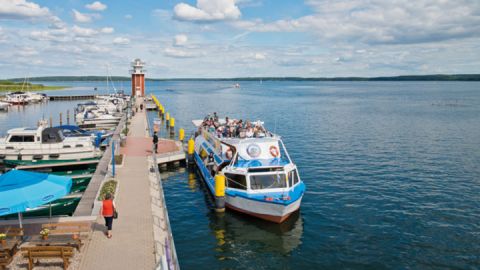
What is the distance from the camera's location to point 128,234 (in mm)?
15828

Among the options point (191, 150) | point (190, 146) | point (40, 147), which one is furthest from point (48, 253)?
point (40, 147)

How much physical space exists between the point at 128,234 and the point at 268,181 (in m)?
8.69

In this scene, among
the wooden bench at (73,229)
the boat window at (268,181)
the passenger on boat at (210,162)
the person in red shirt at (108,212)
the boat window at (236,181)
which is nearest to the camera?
the wooden bench at (73,229)

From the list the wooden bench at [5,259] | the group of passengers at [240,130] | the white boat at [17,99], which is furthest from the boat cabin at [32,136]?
the white boat at [17,99]

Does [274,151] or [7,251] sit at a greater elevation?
[274,151]

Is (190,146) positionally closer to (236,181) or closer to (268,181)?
(236,181)

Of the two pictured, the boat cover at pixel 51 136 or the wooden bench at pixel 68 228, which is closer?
the wooden bench at pixel 68 228

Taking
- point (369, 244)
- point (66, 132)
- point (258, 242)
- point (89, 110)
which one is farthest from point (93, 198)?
point (89, 110)

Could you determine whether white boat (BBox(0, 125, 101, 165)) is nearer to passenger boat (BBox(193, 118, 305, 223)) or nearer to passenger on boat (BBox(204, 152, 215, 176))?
passenger on boat (BBox(204, 152, 215, 176))

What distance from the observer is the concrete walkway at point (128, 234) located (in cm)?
1348

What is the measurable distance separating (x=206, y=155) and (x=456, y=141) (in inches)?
1237

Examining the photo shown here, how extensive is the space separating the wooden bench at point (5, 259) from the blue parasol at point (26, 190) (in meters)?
1.25

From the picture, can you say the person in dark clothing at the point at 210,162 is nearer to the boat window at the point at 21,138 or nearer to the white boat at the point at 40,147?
the white boat at the point at 40,147

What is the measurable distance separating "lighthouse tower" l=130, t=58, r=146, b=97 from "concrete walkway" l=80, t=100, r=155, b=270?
284 feet
